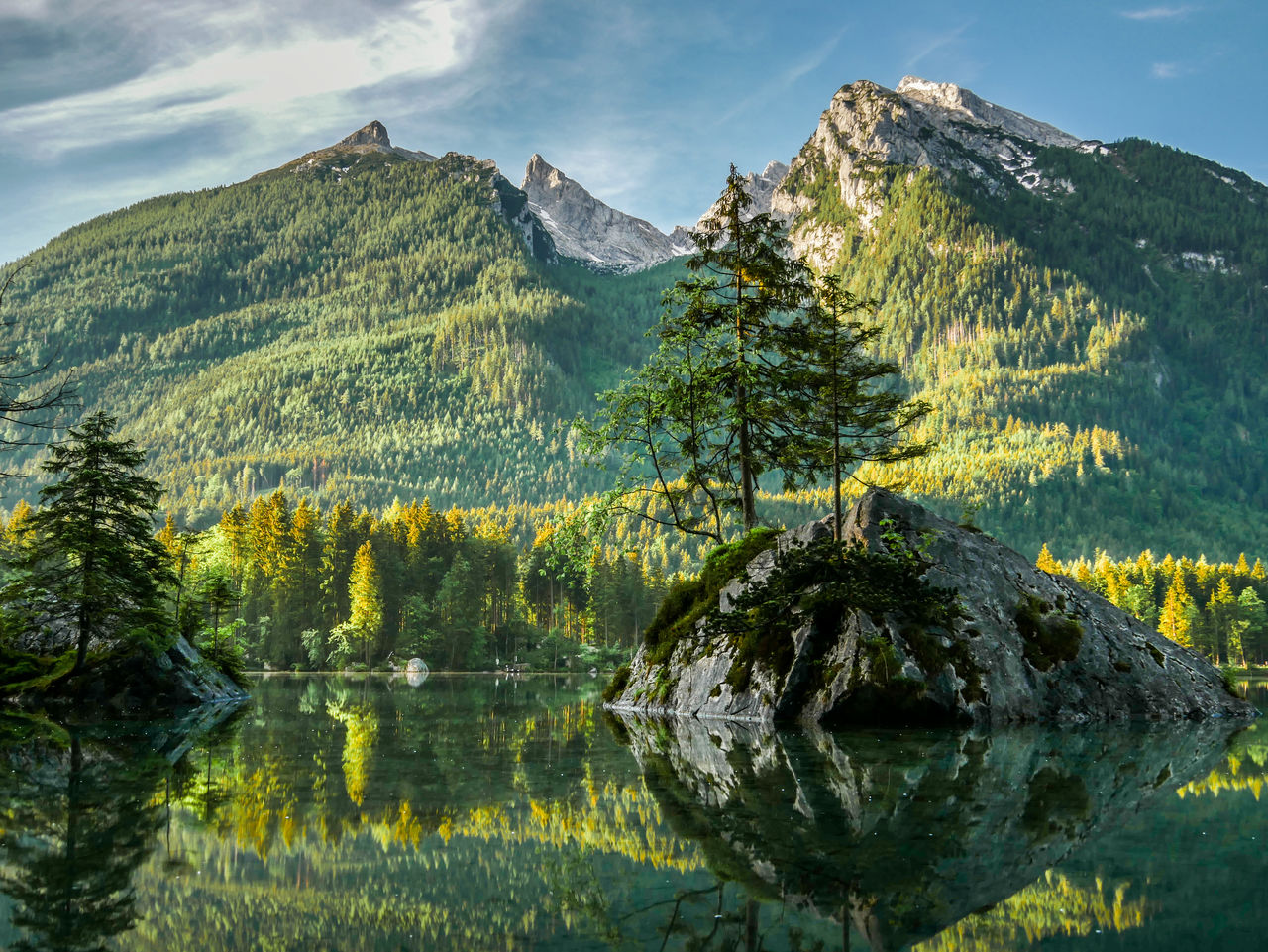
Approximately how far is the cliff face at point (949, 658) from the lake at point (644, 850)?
4.90m

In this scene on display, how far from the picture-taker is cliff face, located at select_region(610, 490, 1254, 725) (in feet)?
65.3

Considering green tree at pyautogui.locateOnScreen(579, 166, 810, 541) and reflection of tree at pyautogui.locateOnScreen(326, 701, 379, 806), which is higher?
green tree at pyautogui.locateOnScreen(579, 166, 810, 541)

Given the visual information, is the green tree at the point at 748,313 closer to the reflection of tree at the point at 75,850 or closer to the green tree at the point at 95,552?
the reflection of tree at the point at 75,850

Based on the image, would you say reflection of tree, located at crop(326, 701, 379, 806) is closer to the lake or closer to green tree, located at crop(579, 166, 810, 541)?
the lake

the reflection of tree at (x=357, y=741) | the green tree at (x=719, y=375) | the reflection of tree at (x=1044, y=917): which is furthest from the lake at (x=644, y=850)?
the green tree at (x=719, y=375)

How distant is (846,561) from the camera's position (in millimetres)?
20234

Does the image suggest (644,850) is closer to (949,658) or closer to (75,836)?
(75,836)

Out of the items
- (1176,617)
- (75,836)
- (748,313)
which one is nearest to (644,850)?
(75,836)

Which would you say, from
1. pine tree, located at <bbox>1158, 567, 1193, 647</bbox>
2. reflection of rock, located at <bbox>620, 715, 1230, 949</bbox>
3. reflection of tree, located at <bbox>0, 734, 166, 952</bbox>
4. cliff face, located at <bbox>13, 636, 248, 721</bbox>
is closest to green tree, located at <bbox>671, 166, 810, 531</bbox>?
reflection of rock, located at <bbox>620, 715, 1230, 949</bbox>

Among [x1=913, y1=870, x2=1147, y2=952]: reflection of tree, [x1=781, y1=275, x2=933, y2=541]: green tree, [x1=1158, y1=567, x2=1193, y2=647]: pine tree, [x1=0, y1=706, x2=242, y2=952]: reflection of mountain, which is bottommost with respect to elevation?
[x1=1158, y1=567, x2=1193, y2=647]: pine tree

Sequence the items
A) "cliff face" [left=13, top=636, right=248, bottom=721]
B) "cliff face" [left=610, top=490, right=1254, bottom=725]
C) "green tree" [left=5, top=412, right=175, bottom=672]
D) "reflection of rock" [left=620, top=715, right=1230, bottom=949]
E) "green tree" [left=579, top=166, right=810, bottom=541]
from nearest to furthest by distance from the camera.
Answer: "reflection of rock" [left=620, top=715, right=1230, bottom=949] < "cliff face" [left=610, top=490, right=1254, bottom=725] < "green tree" [left=579, top=166, right=810, bottom=541] < "cliff face" [left=13, top=636, right=248, bottom=721] < "green tree" [left=5, top=412, right=175, bottom=672]

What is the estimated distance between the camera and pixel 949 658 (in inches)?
806

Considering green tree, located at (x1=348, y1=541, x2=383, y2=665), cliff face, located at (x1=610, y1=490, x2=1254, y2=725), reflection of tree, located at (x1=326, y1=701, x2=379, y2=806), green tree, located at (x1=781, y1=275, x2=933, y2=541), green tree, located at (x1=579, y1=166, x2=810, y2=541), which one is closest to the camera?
reflection of tree, located at (x1=326, y1=701, x2=379, y2=806)

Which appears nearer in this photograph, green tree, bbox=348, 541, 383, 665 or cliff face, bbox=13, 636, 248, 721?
cliff face, bbox=13, 636, 248, 721
